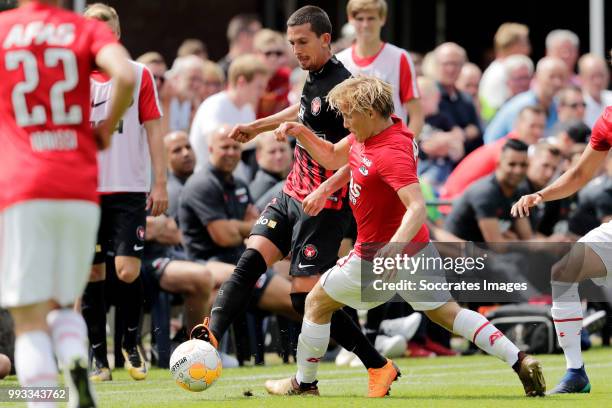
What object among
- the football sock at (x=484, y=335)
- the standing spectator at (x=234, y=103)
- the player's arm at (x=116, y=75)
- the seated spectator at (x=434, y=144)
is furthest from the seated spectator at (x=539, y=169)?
the player's arm at (x=116, y=75)

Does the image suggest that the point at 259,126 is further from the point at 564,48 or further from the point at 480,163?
the point at 564,48

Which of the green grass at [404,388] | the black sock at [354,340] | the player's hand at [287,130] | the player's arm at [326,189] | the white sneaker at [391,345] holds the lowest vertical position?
the white sneaker at [391,345]

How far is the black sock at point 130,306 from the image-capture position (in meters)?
10.2

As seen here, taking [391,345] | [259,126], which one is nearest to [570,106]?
[391,345]

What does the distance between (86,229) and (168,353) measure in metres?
5.53

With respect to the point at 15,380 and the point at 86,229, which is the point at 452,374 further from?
the point at 86,229

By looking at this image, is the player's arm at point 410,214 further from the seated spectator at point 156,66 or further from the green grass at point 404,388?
the seated spectator at point 156,66

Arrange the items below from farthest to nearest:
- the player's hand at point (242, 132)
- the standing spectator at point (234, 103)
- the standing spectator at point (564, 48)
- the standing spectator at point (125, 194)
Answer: the standing spectator at point (564, 48), the standing spectator at point (234, 103), the standing spectator at point (125, 194), the player's hand at point (242, 132)

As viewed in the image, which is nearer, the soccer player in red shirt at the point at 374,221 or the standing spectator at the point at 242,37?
the soccer player in red shirt at the point at 374,221

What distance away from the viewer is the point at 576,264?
836 centimetres

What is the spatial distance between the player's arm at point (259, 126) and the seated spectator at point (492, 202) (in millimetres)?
3868

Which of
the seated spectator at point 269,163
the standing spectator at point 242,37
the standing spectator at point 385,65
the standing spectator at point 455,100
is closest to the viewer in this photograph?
the standing spectator at point 385,65

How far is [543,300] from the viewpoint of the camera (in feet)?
41.9

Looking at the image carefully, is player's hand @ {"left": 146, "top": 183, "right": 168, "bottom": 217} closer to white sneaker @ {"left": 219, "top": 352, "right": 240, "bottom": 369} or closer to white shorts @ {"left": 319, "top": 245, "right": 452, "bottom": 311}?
white sneaker @ {"left": 219, "top": 352, "right": 240, "bottom": 369}
